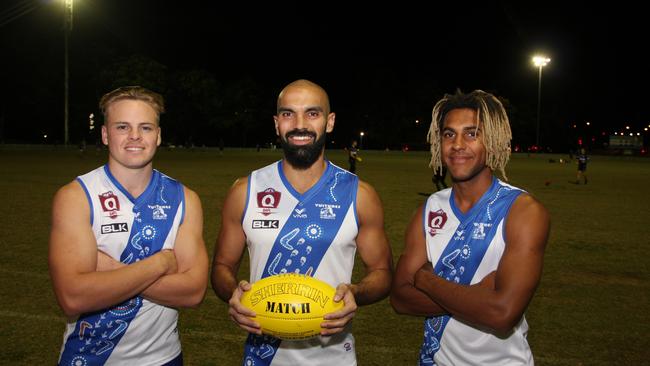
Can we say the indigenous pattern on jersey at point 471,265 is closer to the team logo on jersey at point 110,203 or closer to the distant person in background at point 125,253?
the distant person in background at point 125,253

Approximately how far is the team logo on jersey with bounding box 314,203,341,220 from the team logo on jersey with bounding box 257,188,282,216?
10.3 inches

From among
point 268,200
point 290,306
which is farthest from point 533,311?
point 290,306

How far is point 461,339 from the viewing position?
3137 millimetres

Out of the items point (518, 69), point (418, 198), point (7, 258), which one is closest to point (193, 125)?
point (518, 69)

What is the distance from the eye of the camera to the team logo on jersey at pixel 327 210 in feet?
11.7

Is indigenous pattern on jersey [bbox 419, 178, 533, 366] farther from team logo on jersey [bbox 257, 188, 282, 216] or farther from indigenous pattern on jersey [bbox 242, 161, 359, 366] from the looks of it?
team logo on jersey [bbox 257, 188, 282, 216]

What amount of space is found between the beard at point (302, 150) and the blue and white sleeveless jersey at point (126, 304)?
0.76 metres

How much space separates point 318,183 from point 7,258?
7566 millimetres

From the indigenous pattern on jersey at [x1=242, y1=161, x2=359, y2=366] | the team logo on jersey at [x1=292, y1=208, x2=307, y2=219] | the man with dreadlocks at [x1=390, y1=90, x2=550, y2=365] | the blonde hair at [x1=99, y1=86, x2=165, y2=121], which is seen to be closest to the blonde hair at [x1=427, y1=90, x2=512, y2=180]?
the man with dreadlocks at [x1=390, y1=90, x2=550, y2=365]

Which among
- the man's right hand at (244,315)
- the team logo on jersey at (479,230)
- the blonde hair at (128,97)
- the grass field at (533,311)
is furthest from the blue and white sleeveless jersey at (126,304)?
the grass field at (533,311)

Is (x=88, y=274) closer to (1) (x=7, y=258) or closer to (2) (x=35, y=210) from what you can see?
(1) (x=7, y=258)

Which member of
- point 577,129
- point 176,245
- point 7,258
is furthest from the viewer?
point 577,129

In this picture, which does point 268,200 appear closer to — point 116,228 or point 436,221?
point 116,228

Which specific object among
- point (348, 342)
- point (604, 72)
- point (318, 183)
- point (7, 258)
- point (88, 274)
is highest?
point (604, 72)
